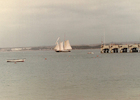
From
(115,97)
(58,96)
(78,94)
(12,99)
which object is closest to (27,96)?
(12,99)

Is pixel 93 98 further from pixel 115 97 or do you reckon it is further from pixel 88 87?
pixel 88 87

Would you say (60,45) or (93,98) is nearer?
(93,98)

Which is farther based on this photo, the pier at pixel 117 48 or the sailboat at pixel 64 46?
the sailboat at pixel 64 46

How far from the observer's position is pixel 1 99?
1967cm

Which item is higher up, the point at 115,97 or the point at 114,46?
the point at 114,46

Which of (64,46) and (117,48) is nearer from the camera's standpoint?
(117,48)

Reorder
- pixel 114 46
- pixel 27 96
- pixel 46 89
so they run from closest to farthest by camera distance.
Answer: pixel 27 96 → pixel 46 89 → pixel 114 46

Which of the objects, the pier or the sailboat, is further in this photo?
the sailboat

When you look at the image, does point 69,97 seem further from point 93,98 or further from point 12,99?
point 12,99

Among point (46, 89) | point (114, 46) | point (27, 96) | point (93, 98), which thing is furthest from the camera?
point (114, 46)

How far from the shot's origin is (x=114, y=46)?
5906 inches

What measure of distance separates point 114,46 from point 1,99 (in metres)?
135

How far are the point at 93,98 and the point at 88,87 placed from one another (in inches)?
190

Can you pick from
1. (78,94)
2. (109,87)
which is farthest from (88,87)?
(78,94)
